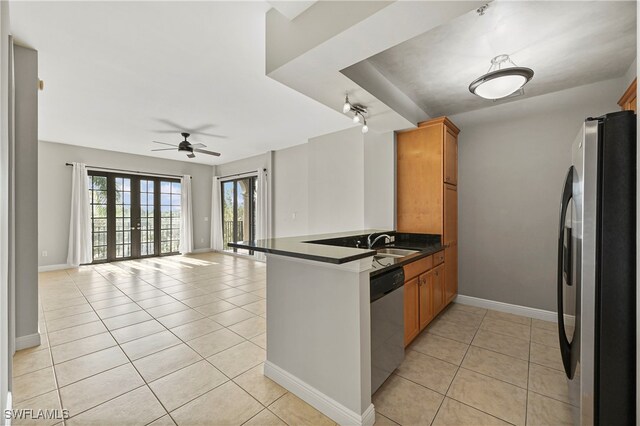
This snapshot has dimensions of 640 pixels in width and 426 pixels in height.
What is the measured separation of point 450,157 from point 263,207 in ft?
14.3

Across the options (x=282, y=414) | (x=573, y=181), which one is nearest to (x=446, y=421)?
(x=282, y=414)

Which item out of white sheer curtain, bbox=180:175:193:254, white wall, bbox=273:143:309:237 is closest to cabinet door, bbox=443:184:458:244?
white wall, bbox=273:143:309:237

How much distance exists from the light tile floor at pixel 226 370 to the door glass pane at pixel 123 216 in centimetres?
319

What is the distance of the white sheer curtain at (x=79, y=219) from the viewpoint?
5793mm

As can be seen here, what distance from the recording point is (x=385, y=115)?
116 inches

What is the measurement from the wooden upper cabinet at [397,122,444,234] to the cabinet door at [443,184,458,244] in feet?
0.41

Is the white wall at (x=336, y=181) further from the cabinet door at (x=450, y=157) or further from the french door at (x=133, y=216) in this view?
the french door at (x=133, y=216)

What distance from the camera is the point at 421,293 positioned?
254cm

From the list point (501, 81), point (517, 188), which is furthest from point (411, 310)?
point (517, 188)

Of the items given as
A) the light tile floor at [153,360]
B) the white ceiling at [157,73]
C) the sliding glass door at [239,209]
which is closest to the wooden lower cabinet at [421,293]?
the light tile floor at [153,360]

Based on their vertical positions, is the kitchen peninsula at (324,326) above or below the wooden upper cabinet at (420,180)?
below

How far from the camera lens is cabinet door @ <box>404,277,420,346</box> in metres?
2.28

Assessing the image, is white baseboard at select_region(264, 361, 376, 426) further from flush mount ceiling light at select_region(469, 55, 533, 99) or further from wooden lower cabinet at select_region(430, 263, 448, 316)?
flush mount ceiling light at select_region(469, 55, 533, 99)

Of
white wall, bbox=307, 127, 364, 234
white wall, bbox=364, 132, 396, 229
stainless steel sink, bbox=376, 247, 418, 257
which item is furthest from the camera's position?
white wall, bbox=307, 127, 364, 234
